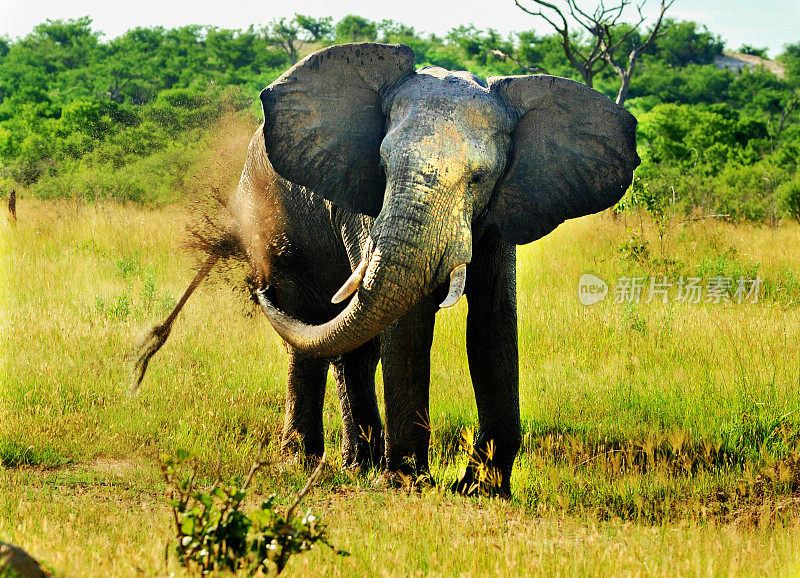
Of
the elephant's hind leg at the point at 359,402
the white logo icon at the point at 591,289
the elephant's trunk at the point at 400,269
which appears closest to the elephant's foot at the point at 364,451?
the elephant's hind leg at the point at 359,402

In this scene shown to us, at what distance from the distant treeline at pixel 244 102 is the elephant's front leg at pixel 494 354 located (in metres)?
3.58

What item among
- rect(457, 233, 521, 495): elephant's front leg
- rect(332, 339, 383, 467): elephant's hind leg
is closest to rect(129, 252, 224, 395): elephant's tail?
rect(332, 339, 383, 467): elephant's hind leg

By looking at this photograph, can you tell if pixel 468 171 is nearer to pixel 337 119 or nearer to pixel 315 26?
pixel 337 119

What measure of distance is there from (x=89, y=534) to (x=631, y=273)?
26.1ft

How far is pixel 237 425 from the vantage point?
7.21m

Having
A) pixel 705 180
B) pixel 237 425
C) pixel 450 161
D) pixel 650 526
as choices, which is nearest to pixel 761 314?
pixel 650 526

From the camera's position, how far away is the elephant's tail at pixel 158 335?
7.41 m

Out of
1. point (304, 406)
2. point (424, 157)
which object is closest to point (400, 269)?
point (424, 157)

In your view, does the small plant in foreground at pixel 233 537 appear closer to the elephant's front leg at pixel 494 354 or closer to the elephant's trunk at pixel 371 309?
the elephant's trunk at pixel 371 309

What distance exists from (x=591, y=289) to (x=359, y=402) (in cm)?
468

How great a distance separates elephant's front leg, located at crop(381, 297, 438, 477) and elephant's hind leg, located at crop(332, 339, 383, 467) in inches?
41.9

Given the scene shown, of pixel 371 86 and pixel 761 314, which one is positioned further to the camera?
pixel 761 314

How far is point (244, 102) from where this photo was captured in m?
21.1

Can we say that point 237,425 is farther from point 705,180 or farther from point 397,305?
point 705,180
